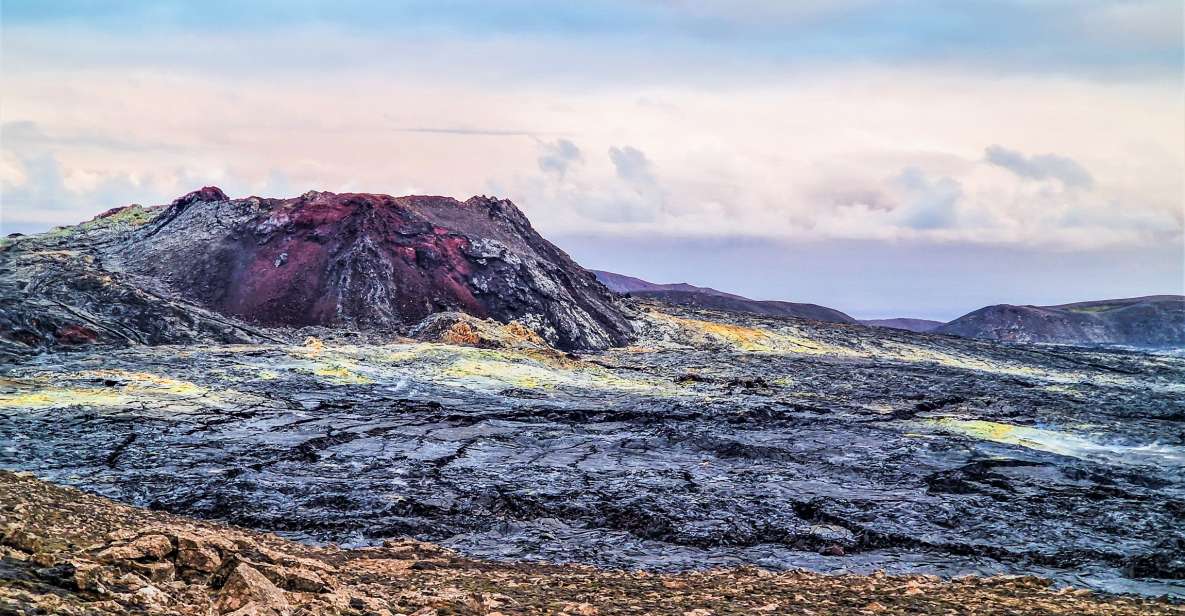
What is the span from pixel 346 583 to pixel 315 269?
134 ft

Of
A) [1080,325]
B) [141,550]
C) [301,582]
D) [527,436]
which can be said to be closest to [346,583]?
[301,582]

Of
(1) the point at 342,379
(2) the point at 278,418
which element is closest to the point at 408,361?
(1) the point at 342,379

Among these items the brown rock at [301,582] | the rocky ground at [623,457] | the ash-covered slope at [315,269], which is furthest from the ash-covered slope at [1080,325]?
the brown rock at [301,582]

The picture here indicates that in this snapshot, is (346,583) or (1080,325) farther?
(1080,325)

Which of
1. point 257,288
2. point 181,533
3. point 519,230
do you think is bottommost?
point 181,533

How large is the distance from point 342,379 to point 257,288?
19.8 m

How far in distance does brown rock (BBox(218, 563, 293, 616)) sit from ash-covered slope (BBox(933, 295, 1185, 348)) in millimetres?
98982

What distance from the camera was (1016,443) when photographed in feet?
75.8

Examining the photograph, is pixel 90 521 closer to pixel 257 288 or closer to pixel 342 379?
pixel 342 379

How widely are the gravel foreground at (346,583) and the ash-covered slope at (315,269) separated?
2945cm

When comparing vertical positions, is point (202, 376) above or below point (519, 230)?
below

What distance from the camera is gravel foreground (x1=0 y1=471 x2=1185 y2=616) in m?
6.90

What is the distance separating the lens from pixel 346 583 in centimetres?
932

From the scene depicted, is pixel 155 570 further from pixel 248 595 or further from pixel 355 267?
pixel 355 267
